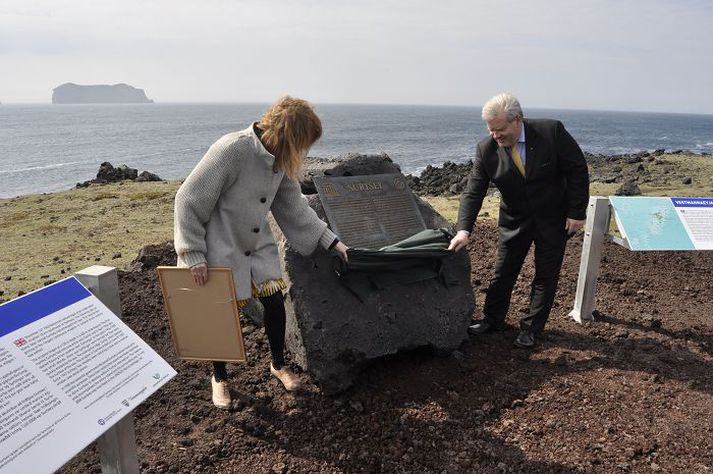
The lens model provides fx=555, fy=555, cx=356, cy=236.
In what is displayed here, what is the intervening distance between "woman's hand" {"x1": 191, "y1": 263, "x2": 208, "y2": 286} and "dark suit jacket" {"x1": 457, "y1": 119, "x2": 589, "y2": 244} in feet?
8.03

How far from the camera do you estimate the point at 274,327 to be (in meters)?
4.41

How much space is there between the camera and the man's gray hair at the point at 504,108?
4516mm

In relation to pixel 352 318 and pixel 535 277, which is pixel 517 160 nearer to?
pixel 535 277

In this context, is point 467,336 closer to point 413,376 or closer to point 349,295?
point 413,376

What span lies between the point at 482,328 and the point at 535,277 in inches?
28.9

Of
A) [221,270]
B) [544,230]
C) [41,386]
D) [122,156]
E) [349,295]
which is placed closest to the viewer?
[41,386]

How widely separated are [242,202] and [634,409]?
3232mm

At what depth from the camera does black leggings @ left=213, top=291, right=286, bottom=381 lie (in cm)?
429

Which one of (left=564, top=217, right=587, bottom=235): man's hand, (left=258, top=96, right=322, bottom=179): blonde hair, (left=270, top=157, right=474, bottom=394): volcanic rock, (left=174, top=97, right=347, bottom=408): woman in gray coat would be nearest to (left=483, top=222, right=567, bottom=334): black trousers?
(left=564, top=217, right=587, bottom=235): man's hand

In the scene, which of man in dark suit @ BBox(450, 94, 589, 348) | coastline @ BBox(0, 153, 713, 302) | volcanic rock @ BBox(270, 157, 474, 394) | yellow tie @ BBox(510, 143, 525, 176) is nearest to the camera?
volcanic rock @ BBox(270, 157, 474, 394)

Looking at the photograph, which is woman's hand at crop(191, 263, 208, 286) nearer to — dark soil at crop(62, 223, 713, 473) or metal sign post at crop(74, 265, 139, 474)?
metal sign post at crop(74, 265, 139, 474)

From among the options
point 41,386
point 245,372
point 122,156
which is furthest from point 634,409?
point 122,156

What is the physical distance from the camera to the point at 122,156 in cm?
4969

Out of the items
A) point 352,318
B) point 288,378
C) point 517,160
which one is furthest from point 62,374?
point 517,160
